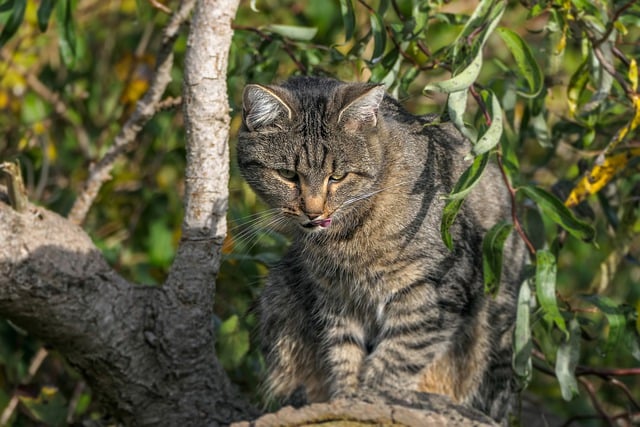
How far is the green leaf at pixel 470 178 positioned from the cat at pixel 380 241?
52cm

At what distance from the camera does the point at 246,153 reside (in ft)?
12.9

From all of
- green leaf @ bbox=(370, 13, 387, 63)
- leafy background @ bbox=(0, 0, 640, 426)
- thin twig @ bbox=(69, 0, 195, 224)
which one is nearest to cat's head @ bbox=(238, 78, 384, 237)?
green leaf @ bbox=(370, 13, 387, 63)

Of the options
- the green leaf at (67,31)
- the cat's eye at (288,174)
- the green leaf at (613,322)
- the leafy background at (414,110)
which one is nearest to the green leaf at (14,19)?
the leafy background at (414,110)

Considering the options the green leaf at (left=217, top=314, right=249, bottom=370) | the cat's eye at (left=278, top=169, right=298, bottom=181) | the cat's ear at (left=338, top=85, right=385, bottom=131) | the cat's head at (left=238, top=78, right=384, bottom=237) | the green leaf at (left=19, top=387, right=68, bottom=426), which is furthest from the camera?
the green leaf at (left=19, top=387, right=68, bottom=426)

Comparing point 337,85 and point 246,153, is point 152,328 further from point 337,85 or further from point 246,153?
point 337,85

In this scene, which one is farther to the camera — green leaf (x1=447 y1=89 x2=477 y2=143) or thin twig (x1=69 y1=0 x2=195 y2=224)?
thin twig (x1=69 y1=0 x2=195 y2=224)

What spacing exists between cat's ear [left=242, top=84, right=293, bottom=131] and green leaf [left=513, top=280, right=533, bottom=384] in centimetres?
105

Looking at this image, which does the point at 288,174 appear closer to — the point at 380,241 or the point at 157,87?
the point at 380,241

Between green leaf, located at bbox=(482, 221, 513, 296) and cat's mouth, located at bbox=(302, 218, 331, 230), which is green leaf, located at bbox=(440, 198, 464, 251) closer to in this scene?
green leaf, located at bbox=(482, 221, 513, 296)

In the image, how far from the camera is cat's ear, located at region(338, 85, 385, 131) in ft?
11.8

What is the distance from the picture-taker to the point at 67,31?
4410mm

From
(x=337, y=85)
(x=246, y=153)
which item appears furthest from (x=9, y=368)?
(x=337, y=85)

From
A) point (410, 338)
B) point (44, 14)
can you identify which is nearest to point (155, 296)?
point (410, 338)

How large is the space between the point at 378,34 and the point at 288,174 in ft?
2.03
